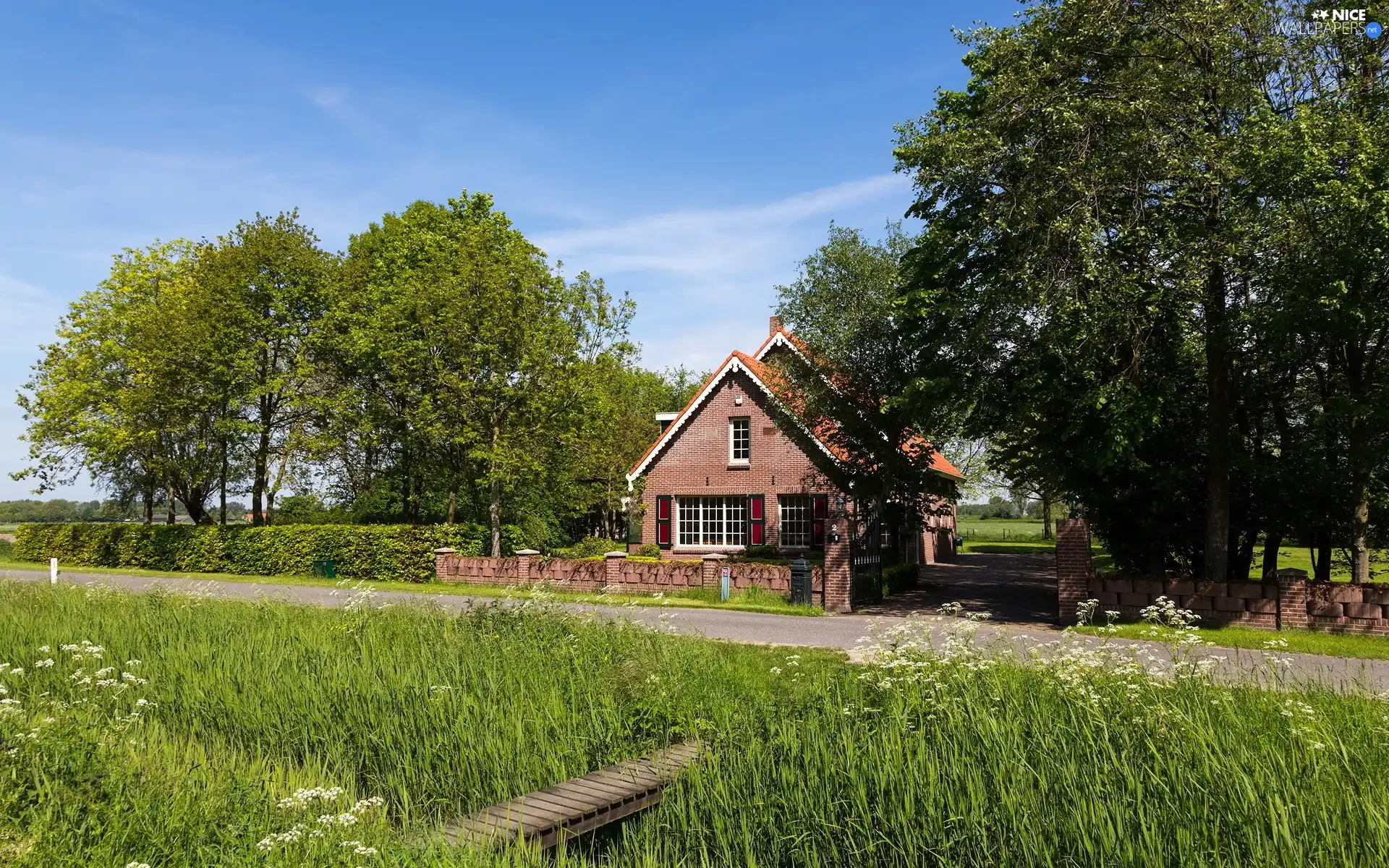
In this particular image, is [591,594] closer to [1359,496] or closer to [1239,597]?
[1239,597]

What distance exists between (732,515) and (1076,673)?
25.5 m

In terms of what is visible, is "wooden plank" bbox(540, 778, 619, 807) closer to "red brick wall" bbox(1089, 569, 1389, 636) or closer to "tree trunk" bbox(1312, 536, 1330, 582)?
"red brick wall" bbox(1089, 569, 1389, 636)

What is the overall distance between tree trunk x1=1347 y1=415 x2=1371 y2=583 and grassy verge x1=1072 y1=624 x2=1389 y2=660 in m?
1.98

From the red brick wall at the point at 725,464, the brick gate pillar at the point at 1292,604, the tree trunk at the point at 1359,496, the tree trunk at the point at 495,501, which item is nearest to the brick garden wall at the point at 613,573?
the tree trunk at the point at 495,501

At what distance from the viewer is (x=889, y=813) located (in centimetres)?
501

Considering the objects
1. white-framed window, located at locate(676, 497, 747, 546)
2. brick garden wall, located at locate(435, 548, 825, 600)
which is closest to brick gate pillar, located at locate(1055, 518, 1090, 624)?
brick garden wall, located at locate(435, 548, 825, 600)

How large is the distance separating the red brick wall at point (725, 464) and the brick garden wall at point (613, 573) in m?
7.77

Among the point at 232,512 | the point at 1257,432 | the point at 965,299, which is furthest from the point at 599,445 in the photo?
the point at 232,512

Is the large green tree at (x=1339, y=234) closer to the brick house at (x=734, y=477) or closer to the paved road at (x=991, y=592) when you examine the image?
the paved road at (x=991, y=592)

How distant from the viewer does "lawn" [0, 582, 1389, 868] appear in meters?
4.59

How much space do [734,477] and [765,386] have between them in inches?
145

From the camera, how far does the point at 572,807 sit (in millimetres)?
5590

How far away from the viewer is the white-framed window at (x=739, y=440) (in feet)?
105

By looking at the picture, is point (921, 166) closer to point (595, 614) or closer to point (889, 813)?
point (595, 614)
